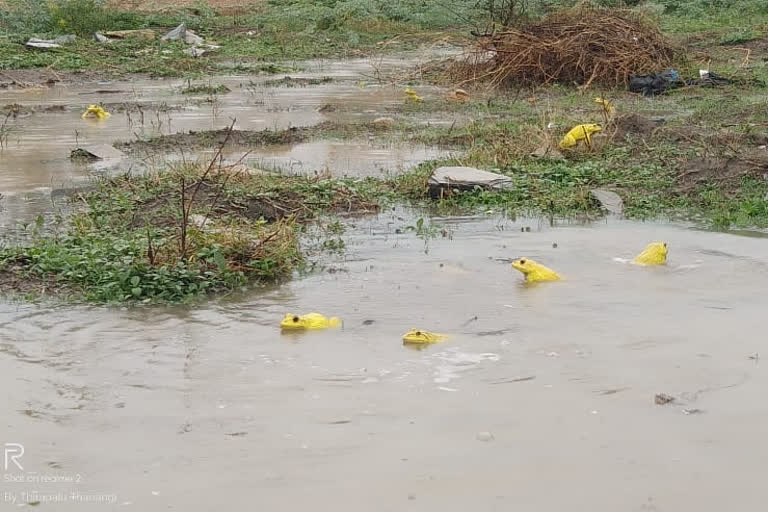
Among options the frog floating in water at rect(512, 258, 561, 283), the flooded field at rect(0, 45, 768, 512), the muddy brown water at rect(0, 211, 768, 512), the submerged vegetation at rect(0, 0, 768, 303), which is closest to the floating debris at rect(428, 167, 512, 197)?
the submerged vegetation at rect(0, 0, 768, 303)

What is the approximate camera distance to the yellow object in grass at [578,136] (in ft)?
31.3

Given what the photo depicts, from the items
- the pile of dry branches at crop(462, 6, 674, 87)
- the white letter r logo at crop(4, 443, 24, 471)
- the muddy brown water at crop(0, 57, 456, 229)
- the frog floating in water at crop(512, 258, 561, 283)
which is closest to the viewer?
the white letter r logo at crop(4, 443, 24, 471)

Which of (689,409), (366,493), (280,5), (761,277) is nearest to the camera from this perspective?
(366,493)

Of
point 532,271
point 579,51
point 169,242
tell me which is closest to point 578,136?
point 532,271

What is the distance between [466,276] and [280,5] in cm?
2271

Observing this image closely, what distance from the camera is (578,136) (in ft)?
31.5

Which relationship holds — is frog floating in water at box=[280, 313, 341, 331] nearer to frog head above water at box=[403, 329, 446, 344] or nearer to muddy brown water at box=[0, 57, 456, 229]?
frog head above water at box=[403, 329, 446, 344]

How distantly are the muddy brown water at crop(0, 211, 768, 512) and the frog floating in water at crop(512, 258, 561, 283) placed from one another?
80 mm

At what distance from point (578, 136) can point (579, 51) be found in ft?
17.4

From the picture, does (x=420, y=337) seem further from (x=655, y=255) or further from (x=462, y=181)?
(x=462, y=181)

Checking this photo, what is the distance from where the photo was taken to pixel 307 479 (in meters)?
3.79

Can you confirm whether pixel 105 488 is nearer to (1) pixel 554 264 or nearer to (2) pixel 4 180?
(1) pixel 554 264

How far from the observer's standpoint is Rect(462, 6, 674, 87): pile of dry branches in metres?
14.4

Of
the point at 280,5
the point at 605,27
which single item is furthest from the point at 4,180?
the point at 280,5
